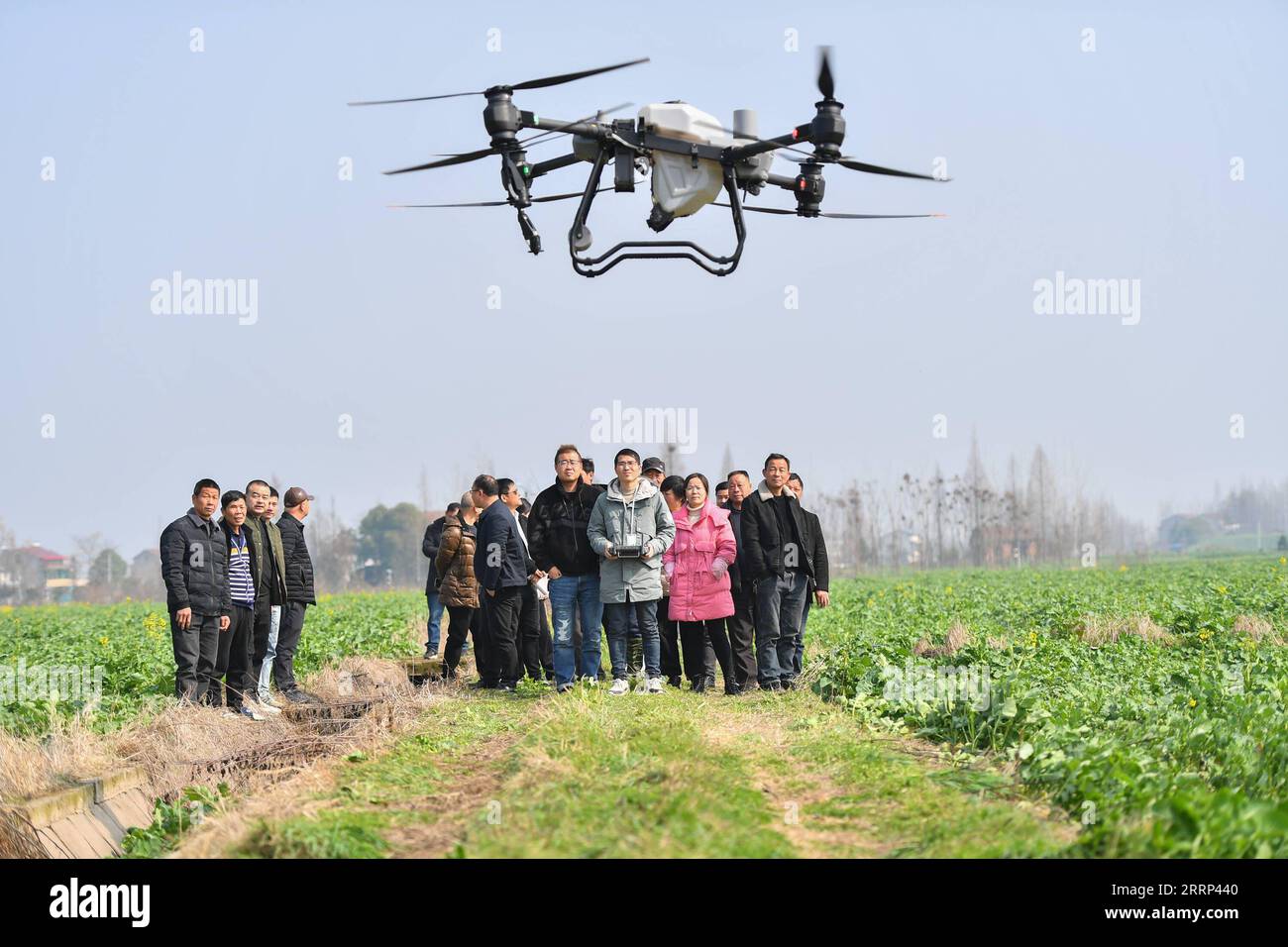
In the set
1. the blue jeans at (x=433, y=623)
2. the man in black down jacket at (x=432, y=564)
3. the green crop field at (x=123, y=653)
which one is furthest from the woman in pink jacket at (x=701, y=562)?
the blue jeans at (x=433, y=623)

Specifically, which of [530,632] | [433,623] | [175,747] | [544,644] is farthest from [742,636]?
[433,623]

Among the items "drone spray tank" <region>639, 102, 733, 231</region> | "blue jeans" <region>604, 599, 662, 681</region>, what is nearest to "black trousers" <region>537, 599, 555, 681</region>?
"blue jeans" <region>604, 599, 662, 681</region>

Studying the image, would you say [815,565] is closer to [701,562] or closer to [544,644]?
[701,562]

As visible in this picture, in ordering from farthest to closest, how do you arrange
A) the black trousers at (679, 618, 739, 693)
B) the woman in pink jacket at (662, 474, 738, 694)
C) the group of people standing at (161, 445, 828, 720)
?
1. the black trousers at (679, 618, 739, 693)
2. the woman in pink jacket at (662, 474, 738, 694)
3. the group of people standing at (161, 445, 828, 720)

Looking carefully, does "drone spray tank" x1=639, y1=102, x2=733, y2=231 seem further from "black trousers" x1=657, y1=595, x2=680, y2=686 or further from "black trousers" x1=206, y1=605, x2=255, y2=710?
"black trousers" x1=206, y1=605, x2=255, y2=710
